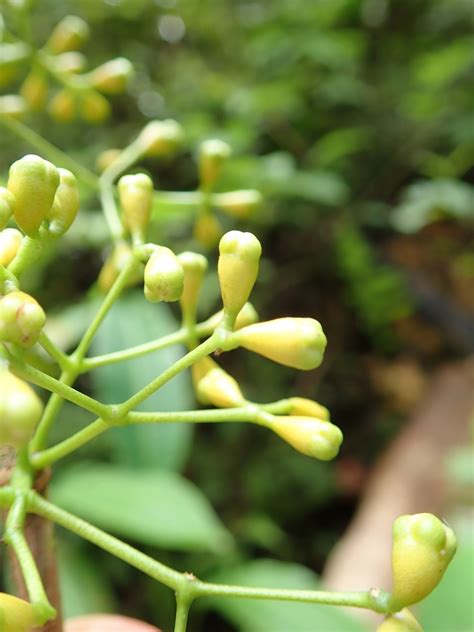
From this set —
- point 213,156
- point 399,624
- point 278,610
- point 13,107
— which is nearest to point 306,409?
point 399,624

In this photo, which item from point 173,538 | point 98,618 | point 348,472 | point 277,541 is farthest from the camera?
point 348,472

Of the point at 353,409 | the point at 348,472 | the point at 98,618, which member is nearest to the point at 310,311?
the point at 353,409

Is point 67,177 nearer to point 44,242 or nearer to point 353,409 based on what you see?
point 44,242

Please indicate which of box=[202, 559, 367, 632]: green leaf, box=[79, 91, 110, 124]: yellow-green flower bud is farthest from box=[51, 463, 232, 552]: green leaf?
box=[79, 91, 110, 124]: yellow-green flower bud

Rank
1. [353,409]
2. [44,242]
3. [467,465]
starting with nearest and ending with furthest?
[44,242], [467,465], [353,409]

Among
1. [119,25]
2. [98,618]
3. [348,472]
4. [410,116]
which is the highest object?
[119,25]

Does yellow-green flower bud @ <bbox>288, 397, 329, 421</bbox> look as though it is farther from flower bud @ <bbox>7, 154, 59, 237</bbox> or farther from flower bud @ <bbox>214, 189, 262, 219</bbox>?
flower bud @ <bbox>214, 189, 262, 219</bbox>

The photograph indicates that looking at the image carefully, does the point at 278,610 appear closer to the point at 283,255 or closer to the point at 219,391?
the point at 219,391
